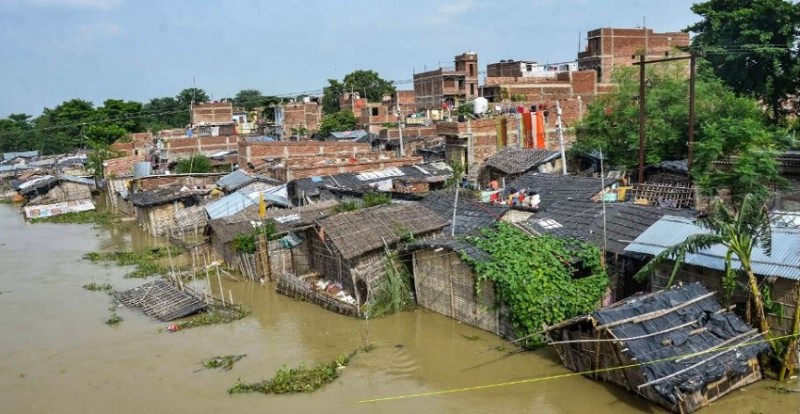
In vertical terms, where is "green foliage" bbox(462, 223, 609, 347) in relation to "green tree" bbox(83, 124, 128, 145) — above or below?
below

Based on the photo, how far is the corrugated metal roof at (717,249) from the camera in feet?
31.6

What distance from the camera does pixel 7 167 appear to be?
52469 millimetres

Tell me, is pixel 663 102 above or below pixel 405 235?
above

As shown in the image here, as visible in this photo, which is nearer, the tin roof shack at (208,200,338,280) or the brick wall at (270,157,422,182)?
the tin roof shack at (208,200,338,280)

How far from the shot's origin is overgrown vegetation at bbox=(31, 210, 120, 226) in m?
30.5

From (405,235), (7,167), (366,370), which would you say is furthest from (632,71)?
(7,167)

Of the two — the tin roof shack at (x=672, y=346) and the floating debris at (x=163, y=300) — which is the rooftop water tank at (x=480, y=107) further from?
the tin roof shack at (x=672, y=346)

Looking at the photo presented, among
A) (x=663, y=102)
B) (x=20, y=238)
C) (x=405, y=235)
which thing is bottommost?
(x=20, y=238)

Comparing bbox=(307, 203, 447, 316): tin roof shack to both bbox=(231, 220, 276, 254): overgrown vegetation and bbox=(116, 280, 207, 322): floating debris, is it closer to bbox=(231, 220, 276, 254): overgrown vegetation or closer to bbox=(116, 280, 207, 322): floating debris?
bbox=(231, 220, 276, 254): overgrown vegetation

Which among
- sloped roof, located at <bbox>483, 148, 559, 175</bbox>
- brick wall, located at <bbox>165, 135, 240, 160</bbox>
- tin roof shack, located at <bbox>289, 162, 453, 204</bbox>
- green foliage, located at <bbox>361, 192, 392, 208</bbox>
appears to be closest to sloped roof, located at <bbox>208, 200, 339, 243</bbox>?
green foliage, located at <bbox>361, 192, 392, 208</bbox>

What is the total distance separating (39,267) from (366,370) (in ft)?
48.9

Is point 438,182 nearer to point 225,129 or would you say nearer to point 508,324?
point 508,324

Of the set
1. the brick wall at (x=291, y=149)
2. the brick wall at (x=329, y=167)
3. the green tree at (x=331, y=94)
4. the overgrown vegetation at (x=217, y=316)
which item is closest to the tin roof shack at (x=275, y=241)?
the overgrown vegetation at (x=217, y=316)

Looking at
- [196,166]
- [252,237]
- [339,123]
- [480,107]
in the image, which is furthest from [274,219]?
[339,123]
